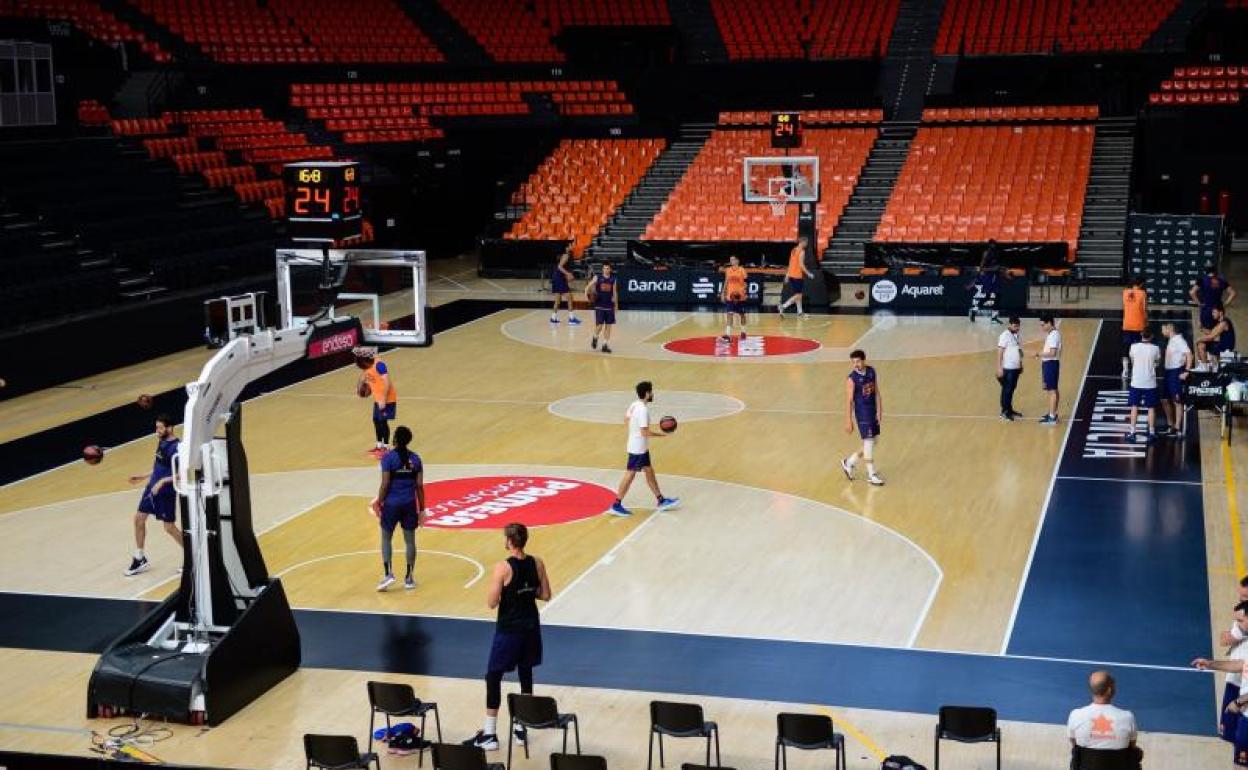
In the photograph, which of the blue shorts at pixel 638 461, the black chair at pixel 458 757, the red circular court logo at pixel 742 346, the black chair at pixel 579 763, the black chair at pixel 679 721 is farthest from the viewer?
the red circular court logo at pixel 742 346

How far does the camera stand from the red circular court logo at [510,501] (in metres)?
20.6

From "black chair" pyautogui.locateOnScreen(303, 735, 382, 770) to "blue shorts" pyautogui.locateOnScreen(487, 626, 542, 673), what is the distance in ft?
5.90

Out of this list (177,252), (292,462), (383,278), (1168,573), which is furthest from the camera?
(383,278)

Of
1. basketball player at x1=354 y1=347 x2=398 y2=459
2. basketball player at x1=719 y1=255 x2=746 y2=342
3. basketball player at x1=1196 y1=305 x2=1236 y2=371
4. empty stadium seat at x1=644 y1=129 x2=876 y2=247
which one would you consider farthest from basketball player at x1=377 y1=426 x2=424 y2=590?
empty stadium seat at x1=644 y1=129 x2=876 y2=247

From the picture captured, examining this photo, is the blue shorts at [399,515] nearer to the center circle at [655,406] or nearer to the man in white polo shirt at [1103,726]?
the man in white polo shirt at [1103,726]

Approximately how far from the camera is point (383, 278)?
4209 centimetres

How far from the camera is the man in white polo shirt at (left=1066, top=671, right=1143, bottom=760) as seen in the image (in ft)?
37.4

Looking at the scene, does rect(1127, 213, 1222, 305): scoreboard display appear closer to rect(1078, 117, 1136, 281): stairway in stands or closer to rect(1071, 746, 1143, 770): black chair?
rect(1078, 117, 1136, 281): stairway in stands

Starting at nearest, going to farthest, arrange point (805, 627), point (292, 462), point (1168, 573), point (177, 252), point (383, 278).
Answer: point (805, 627) < point (1168, 573) < point (292, 462) < point (177, 252) < point (383, 278)

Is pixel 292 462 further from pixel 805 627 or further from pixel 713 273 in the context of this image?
pixel 713 273

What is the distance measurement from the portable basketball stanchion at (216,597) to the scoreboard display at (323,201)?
2.89 ft

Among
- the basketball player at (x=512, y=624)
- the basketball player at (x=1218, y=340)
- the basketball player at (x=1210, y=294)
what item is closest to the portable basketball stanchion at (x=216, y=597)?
the basketball player at (x=512, y=624)

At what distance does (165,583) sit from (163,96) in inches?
1097

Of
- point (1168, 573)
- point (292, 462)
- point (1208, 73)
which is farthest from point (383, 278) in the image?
point (1168, 573)
